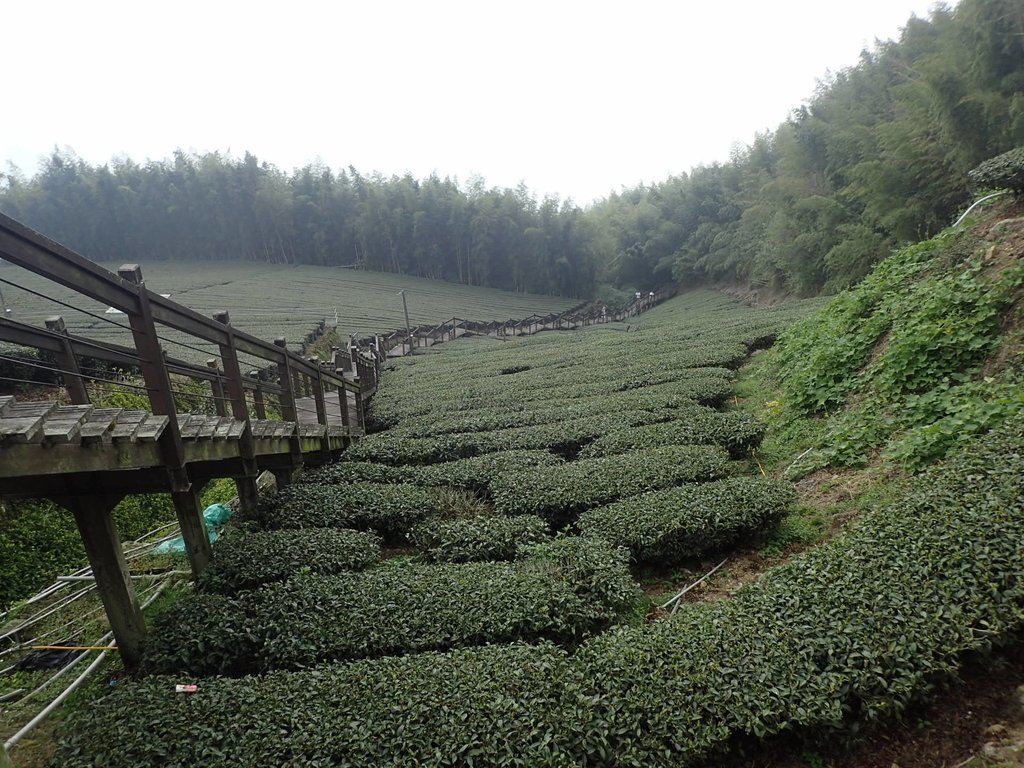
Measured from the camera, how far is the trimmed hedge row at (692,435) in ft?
25.8

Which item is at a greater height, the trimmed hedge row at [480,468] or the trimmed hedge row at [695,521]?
the trimmed hedge row at [480,468]

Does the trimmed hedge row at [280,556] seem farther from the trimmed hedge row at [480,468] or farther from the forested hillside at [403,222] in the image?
the forested hillside at [403,222]

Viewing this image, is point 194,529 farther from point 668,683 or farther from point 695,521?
point 695,521

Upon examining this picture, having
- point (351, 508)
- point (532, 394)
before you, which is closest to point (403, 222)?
point (532, 394)

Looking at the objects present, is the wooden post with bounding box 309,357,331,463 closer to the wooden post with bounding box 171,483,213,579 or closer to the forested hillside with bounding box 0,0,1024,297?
the wooden post with bounding box 171,483,213,579

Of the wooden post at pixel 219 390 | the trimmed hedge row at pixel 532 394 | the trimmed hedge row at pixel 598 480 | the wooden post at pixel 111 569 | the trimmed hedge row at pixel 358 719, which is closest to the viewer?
the trimmed hedge row at pixel 358 719

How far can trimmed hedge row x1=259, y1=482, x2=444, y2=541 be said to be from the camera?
22.2 feet

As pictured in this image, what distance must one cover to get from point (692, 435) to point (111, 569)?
7.41 metres

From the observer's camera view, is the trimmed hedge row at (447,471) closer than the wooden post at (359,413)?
Yes

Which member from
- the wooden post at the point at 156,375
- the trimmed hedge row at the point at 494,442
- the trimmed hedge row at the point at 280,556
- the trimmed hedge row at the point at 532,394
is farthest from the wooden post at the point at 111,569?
the trimmed hedge row at the point at 532,394

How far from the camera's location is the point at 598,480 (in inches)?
277

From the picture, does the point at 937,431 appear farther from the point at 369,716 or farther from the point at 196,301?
the point at 196,301

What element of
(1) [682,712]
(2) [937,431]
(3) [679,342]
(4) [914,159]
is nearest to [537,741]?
(1) [682,712]

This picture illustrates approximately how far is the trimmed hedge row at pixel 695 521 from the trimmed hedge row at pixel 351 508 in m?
2.46
